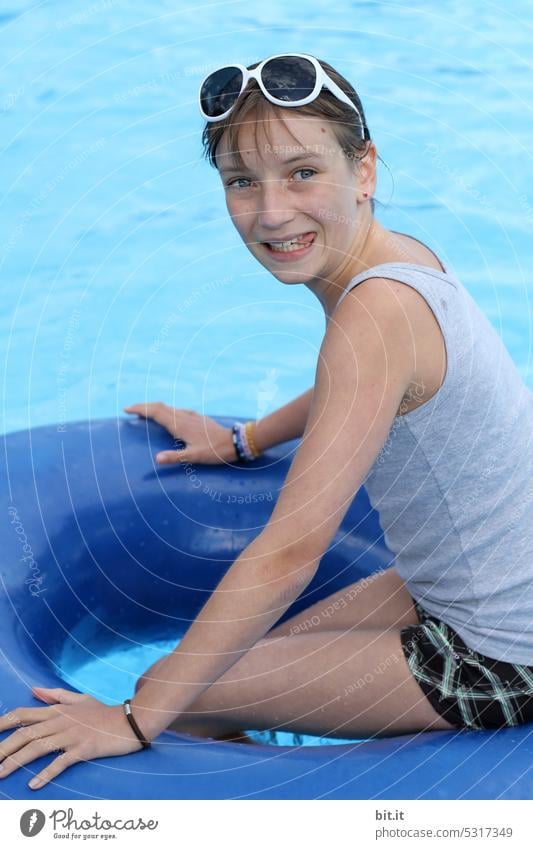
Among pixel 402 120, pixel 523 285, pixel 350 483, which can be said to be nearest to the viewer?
pixel 350 483

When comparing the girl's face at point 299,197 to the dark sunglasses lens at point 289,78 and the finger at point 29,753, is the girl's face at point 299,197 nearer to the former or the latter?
the dark sunglasses lens at point 289,78

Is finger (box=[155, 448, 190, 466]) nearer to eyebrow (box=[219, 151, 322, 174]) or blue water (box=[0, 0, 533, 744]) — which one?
eyebrow (box=[219, 151, 322, 174])

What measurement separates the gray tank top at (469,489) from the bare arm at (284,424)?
449mm

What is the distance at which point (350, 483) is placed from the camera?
1.32 meters

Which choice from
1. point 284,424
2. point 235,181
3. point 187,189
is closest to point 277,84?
point 235,181

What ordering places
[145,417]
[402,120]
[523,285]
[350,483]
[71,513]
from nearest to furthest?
[350,483], [71,513], [145,417], [523,285], [402,120]

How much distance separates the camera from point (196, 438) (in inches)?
81.6

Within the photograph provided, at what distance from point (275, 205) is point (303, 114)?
0.11 metres

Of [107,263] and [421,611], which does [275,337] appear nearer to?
[107,263]

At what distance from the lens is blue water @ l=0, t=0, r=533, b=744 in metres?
3.22

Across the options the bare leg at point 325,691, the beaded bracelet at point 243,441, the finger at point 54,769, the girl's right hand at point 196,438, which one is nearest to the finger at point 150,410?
the girl's right hand at point 196,438

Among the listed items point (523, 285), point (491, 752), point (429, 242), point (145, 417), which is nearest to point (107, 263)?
point (429, 242)

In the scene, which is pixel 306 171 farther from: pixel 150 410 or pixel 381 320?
pixel 150 410

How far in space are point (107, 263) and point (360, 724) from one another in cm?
231
